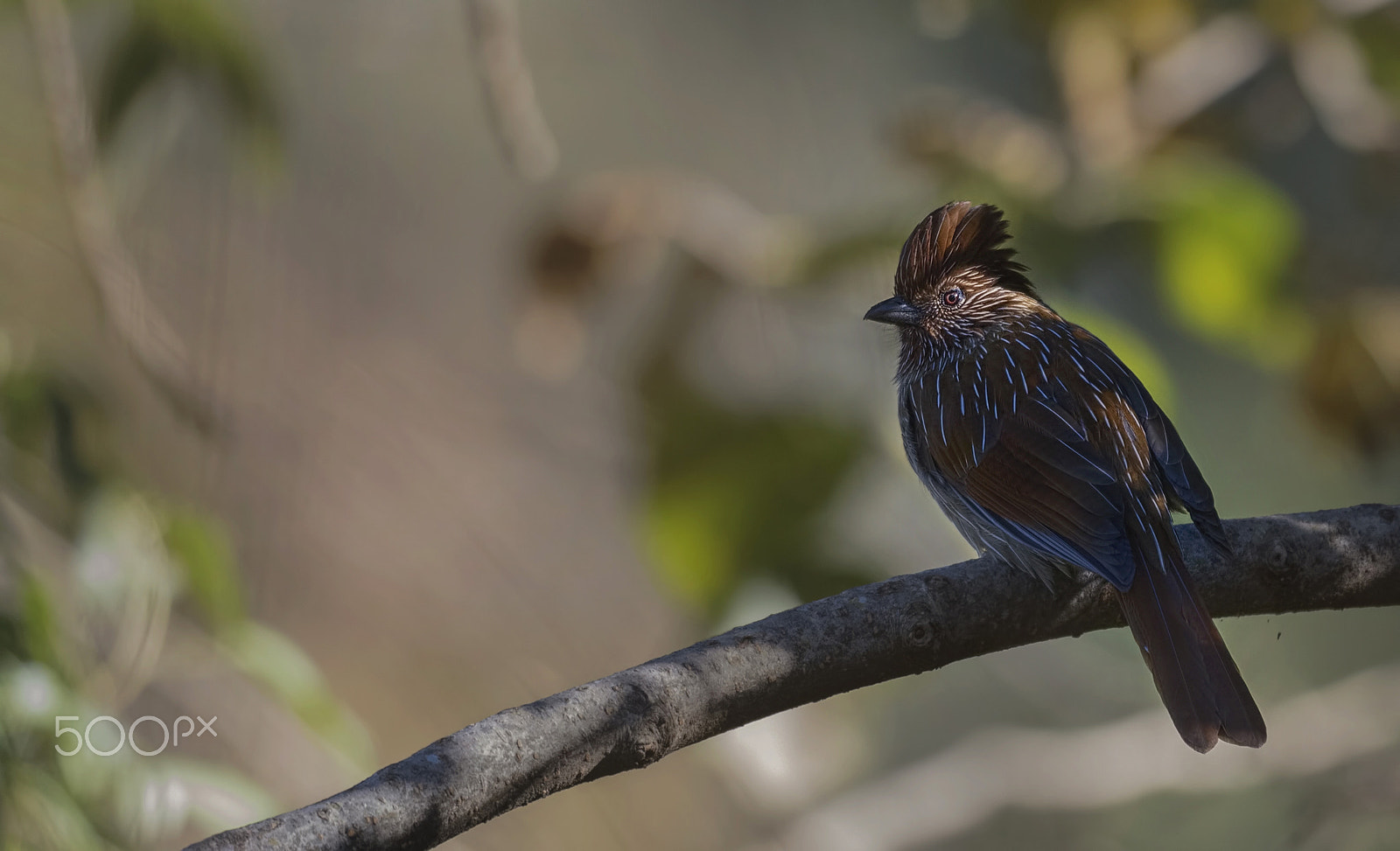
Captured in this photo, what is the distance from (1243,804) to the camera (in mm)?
5422

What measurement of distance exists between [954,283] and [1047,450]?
0.64 meters

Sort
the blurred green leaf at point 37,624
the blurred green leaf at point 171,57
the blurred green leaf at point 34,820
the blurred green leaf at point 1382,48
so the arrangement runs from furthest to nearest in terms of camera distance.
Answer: the blurred green leaf at point 1382,48
the blurred green leaf at point 171,57
the blurred green leaf at point 37,624
the blurred green leaf at point 34,820

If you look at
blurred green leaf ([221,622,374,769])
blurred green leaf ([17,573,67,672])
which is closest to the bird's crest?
blurred green leaf ([221,622,374,769])

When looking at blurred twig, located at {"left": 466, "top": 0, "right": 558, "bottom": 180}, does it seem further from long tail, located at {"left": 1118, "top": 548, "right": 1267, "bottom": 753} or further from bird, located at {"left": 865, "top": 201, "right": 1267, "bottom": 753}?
long tail, located at {"left": 1118, "top": 548, "right": 1267, "bottom": 753}

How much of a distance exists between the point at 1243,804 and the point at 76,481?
5.18 m

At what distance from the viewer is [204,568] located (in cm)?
241

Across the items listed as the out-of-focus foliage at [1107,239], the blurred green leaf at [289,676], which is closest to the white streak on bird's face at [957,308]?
the out-of-focus foliage at [1107,239]

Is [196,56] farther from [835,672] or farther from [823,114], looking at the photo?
[823,114]

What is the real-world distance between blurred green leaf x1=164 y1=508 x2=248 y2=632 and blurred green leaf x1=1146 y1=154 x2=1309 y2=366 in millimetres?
2209

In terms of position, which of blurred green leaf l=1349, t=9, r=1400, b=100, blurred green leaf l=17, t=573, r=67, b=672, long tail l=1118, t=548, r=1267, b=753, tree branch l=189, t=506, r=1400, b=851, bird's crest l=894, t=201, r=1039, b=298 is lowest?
long tail l=1118, t=548, r=1267, b=753

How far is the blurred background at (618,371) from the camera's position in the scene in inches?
102

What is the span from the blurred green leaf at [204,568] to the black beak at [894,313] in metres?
1.53

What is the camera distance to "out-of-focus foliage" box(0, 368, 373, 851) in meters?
1.95

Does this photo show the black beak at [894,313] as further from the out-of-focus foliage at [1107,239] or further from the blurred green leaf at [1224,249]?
the blurred green leaf at [1224,249]
